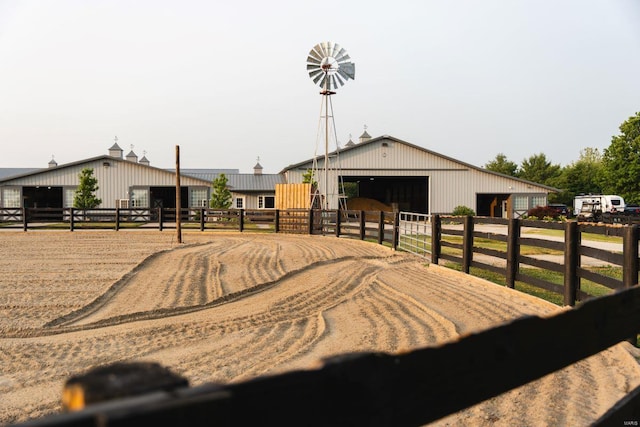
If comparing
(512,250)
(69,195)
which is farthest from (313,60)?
(69,195)

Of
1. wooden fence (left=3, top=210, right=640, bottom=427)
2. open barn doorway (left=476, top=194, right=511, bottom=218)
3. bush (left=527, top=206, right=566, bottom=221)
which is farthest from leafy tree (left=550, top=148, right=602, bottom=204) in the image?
wooden fence (left=3, top=210, right=640, bottom=427)

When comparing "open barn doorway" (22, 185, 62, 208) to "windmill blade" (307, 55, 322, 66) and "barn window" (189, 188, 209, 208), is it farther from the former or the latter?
"windmill blade" (307, 55, 322, 66)

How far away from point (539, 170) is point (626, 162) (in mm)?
23731

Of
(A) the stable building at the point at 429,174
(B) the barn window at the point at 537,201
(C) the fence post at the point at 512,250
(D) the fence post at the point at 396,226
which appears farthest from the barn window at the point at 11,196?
(C) the fence post at the point at 512,250

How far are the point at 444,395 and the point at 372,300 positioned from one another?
7206 millimetres

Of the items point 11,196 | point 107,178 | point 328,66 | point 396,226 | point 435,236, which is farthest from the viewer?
point 11,196

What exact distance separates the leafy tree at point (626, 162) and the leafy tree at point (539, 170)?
19525 millimetres

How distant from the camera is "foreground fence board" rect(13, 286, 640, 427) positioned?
949 mm

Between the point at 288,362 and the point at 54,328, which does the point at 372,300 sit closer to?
the point at 288,362

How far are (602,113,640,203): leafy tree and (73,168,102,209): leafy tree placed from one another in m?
50.6

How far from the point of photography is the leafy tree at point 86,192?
120 ft

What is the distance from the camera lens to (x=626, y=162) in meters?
54.4

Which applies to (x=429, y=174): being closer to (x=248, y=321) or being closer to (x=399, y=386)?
(x=248, y=321)

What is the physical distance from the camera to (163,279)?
10.6 metres
